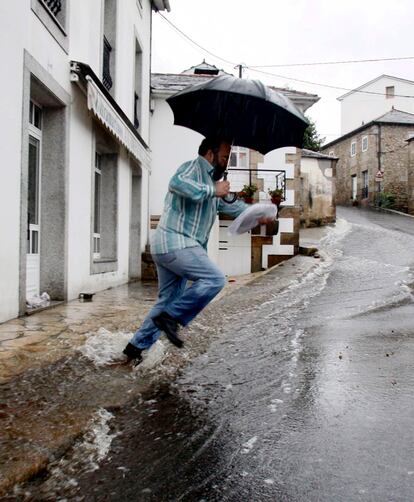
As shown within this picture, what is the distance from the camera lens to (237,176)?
55.3 ft

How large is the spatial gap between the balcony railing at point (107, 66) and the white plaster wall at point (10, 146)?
4297 millimetres

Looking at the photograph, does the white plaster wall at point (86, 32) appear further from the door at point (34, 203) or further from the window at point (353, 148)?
the window at point (353, 148)

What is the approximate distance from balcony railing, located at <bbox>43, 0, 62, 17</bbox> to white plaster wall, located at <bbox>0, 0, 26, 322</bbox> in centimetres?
114

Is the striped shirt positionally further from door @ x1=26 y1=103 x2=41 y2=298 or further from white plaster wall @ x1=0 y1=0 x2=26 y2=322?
door @ x1=26 y1=103 x2=41 y2=298

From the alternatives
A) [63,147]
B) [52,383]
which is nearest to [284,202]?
[63,147]

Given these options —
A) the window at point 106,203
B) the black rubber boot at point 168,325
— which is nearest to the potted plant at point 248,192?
the window at point 106,203

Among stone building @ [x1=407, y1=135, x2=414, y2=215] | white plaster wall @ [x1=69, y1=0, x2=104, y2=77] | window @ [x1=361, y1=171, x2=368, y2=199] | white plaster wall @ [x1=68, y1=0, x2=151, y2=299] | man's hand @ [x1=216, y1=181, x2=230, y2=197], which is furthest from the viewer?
window @ [x1=361, y1=171, x2=368, y2=199]

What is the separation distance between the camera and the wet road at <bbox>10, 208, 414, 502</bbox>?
2.11 metres

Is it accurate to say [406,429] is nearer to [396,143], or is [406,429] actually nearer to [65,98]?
[65,98]

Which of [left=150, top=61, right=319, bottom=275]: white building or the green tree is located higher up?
the green tree

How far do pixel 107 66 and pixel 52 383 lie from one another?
28.0ft

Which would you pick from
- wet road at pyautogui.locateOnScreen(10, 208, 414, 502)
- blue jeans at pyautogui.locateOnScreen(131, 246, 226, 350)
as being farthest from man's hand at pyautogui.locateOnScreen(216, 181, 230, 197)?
wet road at pyautogui.locateOnScreen(10, 208, 414, 502)

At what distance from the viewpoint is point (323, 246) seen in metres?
17.6

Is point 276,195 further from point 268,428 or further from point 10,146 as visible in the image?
point 268,428
